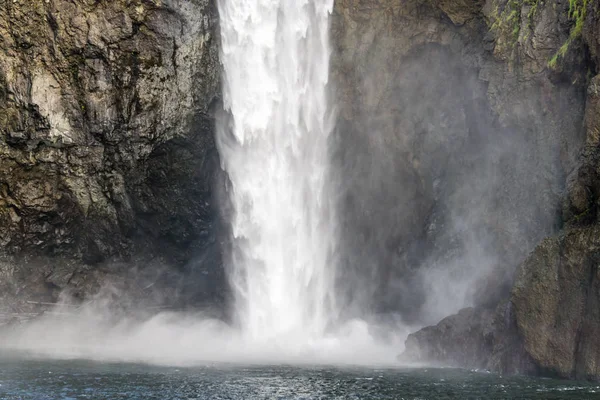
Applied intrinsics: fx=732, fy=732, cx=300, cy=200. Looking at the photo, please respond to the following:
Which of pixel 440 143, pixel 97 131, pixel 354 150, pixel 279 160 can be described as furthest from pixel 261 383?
pixel 440 143

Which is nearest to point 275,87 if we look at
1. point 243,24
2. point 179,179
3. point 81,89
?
point 243,24

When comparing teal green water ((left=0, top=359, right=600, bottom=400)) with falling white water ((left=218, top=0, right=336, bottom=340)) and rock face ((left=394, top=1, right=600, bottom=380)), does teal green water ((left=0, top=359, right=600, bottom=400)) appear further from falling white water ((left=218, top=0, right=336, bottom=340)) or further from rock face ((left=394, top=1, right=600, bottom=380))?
falling white water ((left=218, top=0, right=336, bottom=340))

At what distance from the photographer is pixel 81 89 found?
1561 inches

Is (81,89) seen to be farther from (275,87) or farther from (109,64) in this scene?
(275,87)

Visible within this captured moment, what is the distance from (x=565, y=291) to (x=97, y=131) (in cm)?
2545

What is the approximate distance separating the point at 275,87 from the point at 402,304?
1510 centimetres

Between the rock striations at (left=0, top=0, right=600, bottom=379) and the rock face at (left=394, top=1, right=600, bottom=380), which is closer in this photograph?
the rock face at (left=394, top=1, right=600, bottom=380)

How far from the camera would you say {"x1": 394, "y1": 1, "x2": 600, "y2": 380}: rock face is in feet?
92.2

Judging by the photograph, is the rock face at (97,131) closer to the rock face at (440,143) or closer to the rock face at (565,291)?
the rock face at (440,143)

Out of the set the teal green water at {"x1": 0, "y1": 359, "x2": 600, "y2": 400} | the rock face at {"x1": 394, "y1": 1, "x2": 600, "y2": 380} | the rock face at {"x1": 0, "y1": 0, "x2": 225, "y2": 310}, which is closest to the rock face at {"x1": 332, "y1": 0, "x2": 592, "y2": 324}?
the rock face at {"x1": 394, "y1": 1, "x2": 600, "y2": 380}

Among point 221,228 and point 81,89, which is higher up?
point 81,89

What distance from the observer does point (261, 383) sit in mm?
27219

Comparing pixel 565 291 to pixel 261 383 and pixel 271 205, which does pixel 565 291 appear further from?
pixel 271 205

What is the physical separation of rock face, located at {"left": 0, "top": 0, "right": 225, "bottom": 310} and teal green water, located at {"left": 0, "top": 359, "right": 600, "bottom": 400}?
35.6 feet
